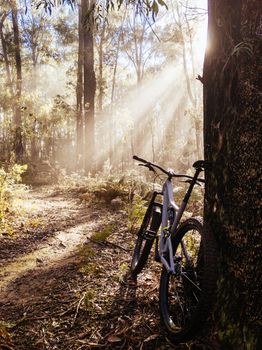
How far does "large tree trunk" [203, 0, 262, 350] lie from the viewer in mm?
2146

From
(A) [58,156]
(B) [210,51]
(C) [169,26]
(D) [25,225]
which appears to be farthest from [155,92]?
(B) [210,51]

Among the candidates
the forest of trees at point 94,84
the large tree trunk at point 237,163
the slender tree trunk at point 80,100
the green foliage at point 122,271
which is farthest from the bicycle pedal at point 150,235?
the slender tree trunk at point 80,100

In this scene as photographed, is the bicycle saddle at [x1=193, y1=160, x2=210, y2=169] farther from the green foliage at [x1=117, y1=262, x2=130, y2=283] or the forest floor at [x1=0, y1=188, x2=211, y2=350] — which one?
the green foliage at [x1=117, y1=262, x2=130, y2=283]

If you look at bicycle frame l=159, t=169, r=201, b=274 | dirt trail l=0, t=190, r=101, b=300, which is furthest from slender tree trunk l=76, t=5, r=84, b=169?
bicycle frame l=159, t=169, r=201, b=274

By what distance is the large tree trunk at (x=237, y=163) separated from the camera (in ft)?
7.04

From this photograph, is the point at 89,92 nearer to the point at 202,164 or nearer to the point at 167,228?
the point at 167,228

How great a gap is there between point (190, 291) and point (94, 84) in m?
13.1

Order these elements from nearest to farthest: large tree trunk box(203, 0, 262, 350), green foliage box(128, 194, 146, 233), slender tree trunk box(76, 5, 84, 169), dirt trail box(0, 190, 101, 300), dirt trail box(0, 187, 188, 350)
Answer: large tree trunk box(203, 0, 262, 350), dirt trail box(0, 187, 188, 350), dirt trail box(0, 190, 101, 300), green foliage box(128, 194, 146, 233), slender tree trunk box(76, 5, 84, 169)

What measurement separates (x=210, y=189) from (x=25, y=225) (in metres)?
4.56

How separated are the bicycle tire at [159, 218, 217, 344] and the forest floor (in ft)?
0.51

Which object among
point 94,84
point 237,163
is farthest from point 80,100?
point 237,163

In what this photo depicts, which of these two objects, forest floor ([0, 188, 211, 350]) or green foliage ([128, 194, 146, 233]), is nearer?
forest floor ([0, 188, 211, 350])

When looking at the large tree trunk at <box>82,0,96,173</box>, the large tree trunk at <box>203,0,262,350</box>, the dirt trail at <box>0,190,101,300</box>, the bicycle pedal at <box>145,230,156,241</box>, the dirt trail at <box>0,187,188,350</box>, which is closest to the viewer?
the large tree trunk at <box>203,0,262,350</box>

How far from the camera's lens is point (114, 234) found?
5.72 meters
